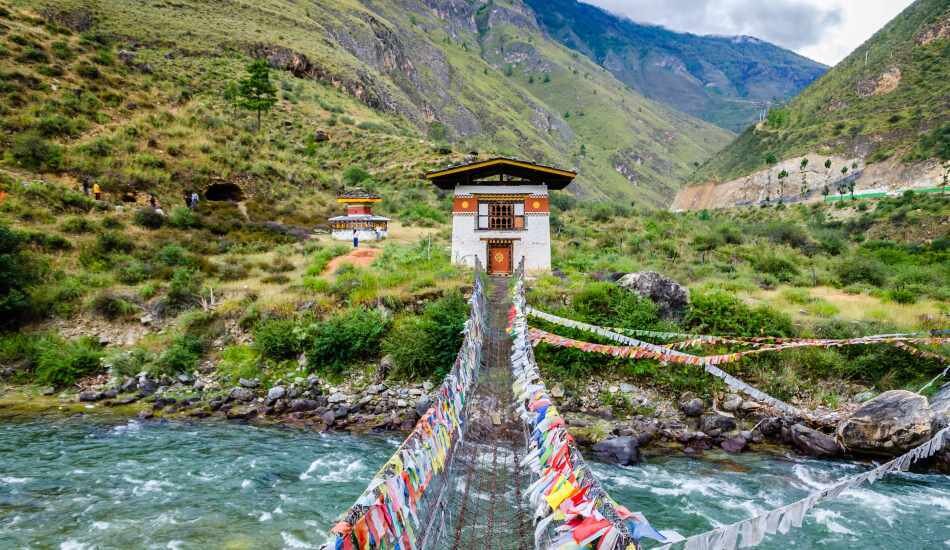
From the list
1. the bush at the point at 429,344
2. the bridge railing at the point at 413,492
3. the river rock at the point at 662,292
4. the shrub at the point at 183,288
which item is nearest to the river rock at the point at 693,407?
the river rock at the point at 662,292

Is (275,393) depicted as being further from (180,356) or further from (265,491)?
(265,491)

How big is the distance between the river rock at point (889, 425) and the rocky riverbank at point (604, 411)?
0.02m

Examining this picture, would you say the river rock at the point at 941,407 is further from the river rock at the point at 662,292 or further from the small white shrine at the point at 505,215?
the small white shrine at the point at 505,215

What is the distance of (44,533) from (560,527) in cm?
869

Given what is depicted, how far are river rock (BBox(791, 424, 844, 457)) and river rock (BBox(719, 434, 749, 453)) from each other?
3.61ft

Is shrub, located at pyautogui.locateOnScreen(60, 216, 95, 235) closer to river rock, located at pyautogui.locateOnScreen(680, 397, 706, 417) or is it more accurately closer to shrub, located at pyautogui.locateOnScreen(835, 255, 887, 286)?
river rock, located at pyautogui.locateOnScreen(680, 397, 706, 417)

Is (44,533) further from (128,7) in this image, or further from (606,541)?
(128,7)

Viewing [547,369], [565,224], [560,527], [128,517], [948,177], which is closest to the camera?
[560,527]

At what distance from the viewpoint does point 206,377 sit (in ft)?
48.7

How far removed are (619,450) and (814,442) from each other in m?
4.46

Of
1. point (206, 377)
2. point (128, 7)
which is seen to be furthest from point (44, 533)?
point (128, 7)

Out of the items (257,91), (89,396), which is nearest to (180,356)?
(89,396)

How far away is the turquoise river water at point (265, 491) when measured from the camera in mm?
7949

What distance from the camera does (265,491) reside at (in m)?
9.32
